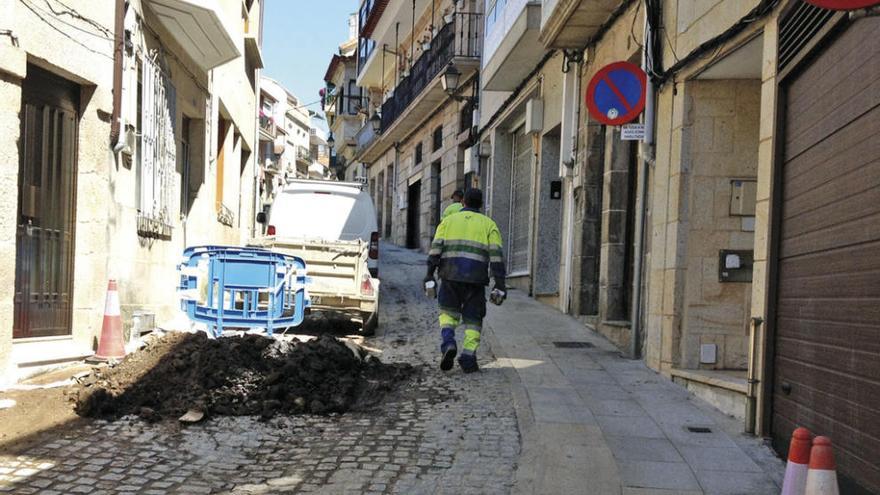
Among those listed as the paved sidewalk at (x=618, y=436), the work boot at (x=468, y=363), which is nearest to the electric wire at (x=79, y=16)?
the work boot at (x=468, y=363)

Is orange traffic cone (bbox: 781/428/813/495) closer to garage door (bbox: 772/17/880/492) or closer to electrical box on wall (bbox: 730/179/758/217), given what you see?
garage door (bbox: 772/17/880/492)

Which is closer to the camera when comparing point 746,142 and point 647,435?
point 647,435

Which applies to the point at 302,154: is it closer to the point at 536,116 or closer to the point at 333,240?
the point at 536,116

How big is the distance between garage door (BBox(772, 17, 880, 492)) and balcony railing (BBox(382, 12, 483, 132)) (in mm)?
13601

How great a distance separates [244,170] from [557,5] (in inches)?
464

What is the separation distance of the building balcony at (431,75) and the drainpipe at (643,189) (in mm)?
10330

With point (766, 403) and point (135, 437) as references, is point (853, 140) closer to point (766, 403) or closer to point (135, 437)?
point (766, 403)

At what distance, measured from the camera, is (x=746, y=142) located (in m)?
7.20

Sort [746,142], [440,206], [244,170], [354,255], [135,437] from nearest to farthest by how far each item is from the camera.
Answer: [135,437] < [746,142] < [354,255] < [244,170] < [440,206]

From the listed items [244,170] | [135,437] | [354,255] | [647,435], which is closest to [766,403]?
[647,435]

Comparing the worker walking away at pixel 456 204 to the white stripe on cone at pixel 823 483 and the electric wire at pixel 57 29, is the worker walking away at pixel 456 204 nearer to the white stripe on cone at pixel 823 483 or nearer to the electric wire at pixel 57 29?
the electric wire at pixel 57 29

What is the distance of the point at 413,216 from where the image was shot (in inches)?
1094

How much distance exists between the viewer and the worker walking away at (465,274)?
295 inches

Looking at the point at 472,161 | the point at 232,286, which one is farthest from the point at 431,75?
the point at 232,286
